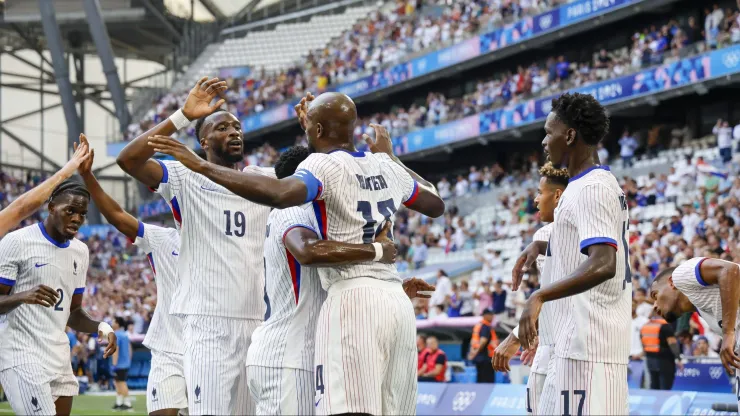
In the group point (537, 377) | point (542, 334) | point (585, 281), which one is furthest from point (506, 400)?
point (585, 281)

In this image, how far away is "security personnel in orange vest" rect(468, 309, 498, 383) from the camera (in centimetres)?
1756

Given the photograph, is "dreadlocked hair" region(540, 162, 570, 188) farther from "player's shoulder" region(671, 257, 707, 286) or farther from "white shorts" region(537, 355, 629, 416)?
"white shorts" region(537, 355, 629, 416)

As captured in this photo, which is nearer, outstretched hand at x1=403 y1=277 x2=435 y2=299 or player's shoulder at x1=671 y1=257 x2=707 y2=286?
outstretched hand at x1=403 y1=277 x2=435 y2=299

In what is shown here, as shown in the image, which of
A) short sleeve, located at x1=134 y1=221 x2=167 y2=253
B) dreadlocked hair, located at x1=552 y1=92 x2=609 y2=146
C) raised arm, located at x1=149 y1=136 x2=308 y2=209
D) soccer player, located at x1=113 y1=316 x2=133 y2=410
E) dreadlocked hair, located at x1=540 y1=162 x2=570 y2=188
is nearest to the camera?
raised arm, located at x1=149 y1=136 x2=308 y2=209

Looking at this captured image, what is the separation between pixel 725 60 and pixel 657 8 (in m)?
6.14

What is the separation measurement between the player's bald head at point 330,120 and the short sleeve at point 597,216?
1326 mm

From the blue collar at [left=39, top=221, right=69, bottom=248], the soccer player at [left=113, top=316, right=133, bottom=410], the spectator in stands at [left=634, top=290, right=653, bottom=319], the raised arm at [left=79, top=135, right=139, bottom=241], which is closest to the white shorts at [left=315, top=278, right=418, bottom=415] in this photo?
the raised arm at [left=79, top=135, right=139, bottom=241]

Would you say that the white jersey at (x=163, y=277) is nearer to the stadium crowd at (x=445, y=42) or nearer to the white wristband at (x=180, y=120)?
the white wristband at (x=180, y=120)

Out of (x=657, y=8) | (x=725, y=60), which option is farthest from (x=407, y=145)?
(x=725, y=60)

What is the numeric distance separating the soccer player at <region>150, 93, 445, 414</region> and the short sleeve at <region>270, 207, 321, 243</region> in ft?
0.34

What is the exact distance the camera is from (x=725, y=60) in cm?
2714

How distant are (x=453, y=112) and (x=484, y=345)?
22.1m

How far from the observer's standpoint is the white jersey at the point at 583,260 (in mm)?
5531

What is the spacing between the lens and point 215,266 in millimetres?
7051
